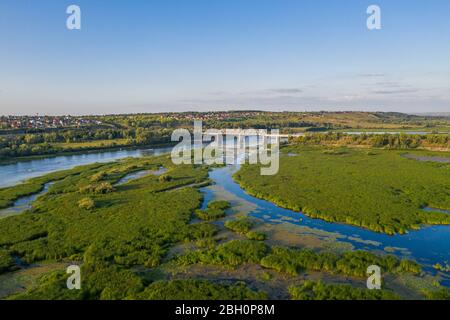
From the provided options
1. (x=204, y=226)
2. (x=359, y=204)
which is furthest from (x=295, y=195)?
(x=204, y=226)

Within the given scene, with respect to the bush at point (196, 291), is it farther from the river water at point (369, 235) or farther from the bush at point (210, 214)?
the bush at point (210, 214)

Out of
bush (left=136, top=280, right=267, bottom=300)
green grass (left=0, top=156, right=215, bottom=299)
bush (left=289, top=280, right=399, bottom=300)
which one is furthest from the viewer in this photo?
green grass (left=0, top=156, right=215, bottom=299)

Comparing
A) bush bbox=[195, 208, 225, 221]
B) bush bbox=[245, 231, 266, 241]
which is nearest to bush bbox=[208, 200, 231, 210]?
bush bbox=[195, 208, 225, 221]

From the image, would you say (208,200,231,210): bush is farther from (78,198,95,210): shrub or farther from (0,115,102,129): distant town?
(0,115,102,129): distant town

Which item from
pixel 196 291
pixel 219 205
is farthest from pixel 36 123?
pixel 196 291

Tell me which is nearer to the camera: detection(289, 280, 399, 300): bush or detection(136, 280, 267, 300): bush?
detection(289, 280, 399, 300): bush

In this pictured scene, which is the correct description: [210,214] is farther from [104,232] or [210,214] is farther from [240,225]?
[104,232]

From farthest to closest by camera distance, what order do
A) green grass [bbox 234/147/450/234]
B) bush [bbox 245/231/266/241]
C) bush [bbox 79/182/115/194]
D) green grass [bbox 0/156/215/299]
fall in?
bush [bbox 79/182/115/194] < green grass [bbox 234/147/450/234] < bush [bbox 245/231/266/241] < green grass [bbox 0/156/215/299]
